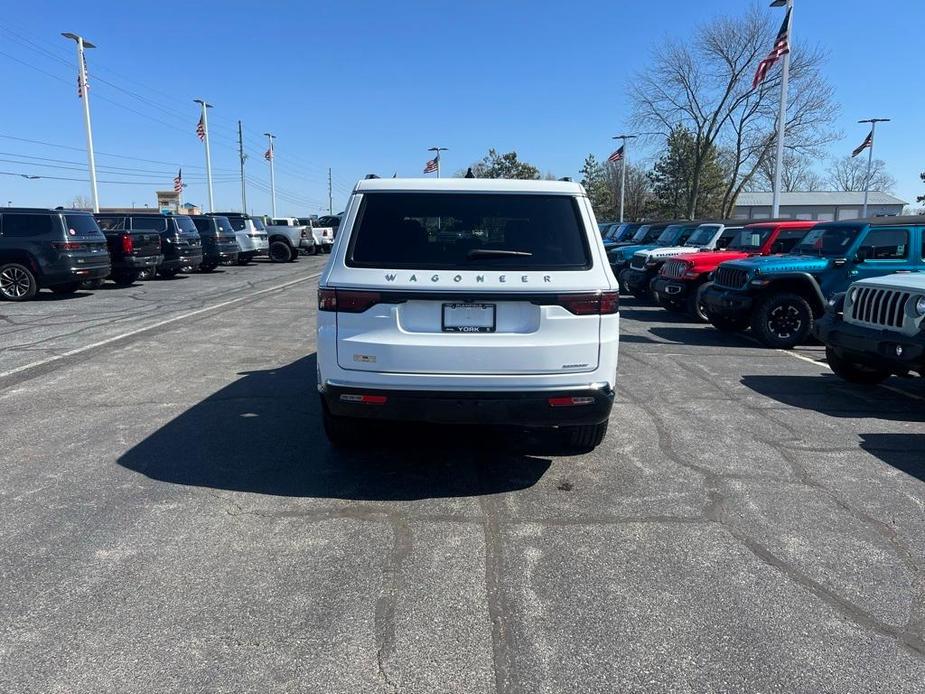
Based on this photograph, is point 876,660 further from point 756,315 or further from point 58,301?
point 58,301

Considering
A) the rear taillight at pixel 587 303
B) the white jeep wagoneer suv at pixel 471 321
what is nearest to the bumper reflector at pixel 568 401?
the white jeep wagoneer suv at pixel 471 321

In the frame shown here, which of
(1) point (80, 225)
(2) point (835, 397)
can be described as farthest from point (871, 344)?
(1) point (80, 225)

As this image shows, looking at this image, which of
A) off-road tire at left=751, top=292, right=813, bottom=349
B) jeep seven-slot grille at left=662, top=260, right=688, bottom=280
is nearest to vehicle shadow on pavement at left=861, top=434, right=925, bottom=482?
off-road tire at left=751, top=292, right=813, bottom=349

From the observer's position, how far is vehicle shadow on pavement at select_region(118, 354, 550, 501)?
14.5 feet

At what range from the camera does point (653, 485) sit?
449cm

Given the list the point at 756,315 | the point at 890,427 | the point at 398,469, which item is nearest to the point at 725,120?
the point at 756,315

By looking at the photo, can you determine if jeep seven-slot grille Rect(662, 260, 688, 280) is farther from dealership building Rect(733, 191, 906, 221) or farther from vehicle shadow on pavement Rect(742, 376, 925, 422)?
dealership building Rect(733, 191, 906, 221)

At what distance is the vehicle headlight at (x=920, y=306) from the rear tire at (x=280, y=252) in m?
27.9

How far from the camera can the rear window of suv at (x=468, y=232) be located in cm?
412

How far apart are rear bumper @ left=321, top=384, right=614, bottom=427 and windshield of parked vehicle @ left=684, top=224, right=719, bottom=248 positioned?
12573 millimetres

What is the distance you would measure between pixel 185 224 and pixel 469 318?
19.0 metres

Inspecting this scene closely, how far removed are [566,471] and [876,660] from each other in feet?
7.41

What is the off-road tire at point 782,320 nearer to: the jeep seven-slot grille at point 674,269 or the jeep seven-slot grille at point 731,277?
the jeep seven-slot grille at point 731,277

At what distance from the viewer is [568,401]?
4090 mm
